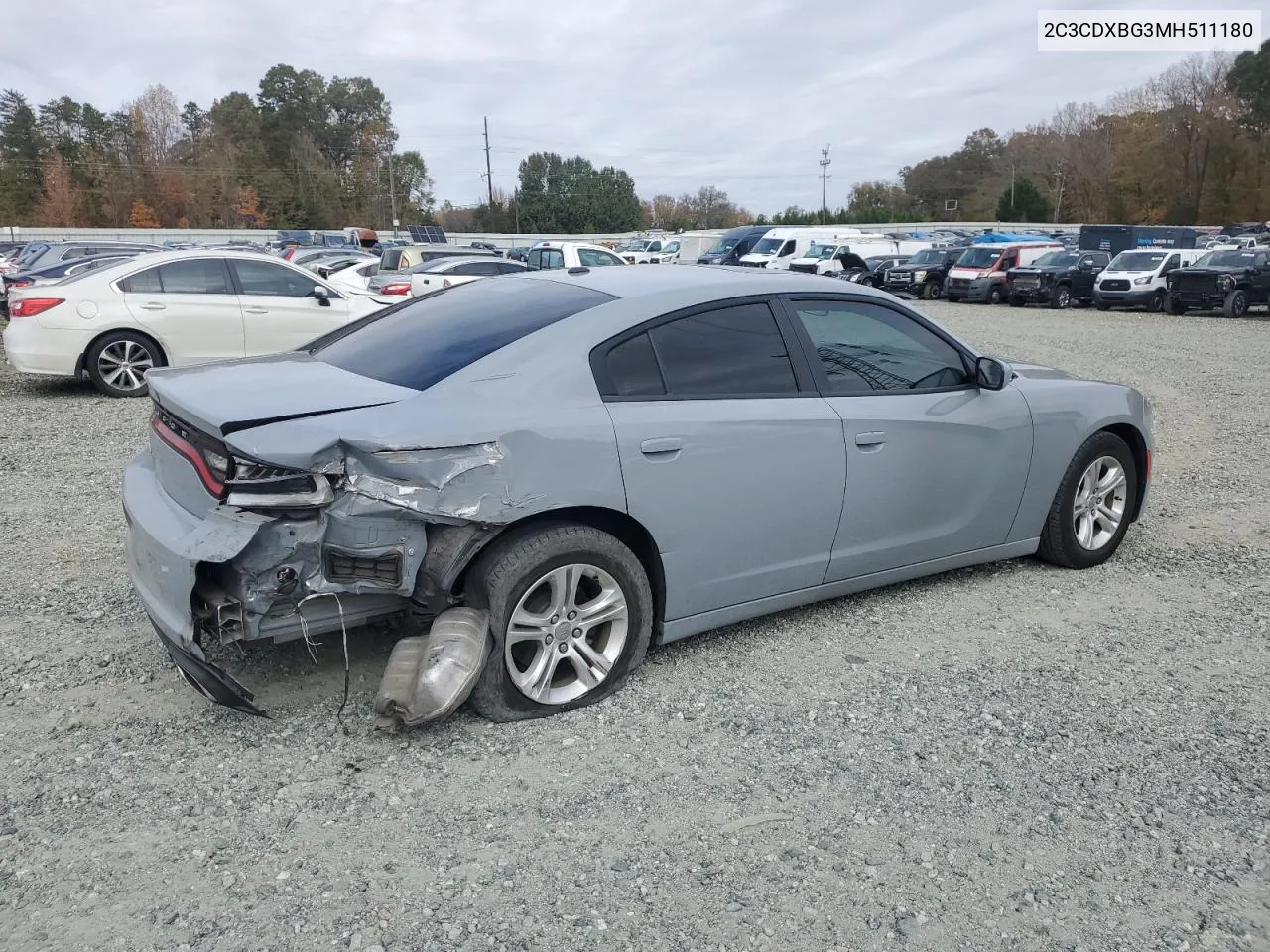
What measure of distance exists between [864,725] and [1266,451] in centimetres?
650

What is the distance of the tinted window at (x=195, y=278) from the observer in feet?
35.1

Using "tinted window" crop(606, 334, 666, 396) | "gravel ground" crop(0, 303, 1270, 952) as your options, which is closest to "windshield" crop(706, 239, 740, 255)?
"gravel ground" crop(0, 303, 1270, 952)

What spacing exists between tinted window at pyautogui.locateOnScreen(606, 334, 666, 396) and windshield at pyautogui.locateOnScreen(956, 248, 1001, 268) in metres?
27.9

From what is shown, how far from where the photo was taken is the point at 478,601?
347cm

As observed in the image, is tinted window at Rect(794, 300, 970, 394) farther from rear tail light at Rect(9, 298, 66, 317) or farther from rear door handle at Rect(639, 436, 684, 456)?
rear tail light at Rect(9, 298, 66, 317)

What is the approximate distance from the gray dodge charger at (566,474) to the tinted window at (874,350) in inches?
0.5

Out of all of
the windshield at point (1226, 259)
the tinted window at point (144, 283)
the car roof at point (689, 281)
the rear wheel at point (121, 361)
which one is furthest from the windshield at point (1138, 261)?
the car roof at point (689, 281)

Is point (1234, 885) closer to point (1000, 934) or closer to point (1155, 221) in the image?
point (1000, 934)

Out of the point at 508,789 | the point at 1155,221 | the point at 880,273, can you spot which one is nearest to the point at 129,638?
the point at 508,789

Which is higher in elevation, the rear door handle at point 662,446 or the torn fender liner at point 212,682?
the rear door handle at point 662,446

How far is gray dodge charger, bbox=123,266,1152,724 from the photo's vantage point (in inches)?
129

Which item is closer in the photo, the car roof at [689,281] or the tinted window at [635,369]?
the tinted window at [635,369]

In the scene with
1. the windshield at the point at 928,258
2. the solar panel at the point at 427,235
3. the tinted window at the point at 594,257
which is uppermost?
the solar panel at the point at 427,235

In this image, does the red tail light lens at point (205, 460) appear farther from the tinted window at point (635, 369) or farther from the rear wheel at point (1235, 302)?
the rear wheel at point (1235, 302)
